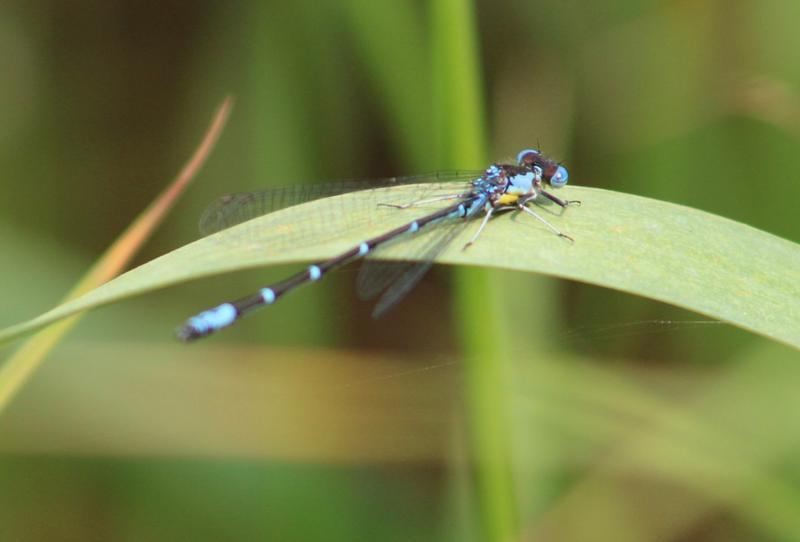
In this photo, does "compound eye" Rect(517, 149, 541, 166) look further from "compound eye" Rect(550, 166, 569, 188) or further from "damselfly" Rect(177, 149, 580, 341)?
"compound eye" Rect(550, 166, 569, 188)

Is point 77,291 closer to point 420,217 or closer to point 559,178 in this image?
point 420,217

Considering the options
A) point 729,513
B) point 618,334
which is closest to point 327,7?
point 618,334

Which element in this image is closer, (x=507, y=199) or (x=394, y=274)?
(x=394, y=274)

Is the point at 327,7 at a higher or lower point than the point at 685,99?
higher

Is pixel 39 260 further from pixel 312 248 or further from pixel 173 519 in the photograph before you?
A: pixel 312 248

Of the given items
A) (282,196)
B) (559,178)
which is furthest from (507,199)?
(282,196)

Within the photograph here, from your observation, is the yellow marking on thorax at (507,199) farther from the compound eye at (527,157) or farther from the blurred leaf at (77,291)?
the blurred leaf at (77,291)

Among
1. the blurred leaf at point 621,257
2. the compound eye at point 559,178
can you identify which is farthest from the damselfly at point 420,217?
the blurred leaf at point 621,257
